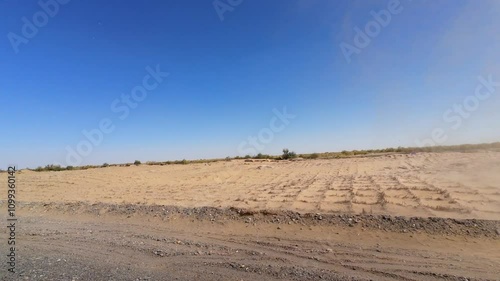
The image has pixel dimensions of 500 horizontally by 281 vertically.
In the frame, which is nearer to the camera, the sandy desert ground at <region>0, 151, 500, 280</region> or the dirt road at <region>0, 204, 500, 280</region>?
the dirt road at <region>0, 204, 500, 280</region>

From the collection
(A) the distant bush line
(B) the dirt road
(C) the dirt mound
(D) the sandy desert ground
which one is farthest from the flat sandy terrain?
(A) the distant bush line

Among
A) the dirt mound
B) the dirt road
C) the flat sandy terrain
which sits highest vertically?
the flat sandy terrain

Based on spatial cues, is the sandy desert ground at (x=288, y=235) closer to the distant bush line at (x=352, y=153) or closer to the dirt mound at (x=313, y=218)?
the dirt mound at (x=313, y=218)

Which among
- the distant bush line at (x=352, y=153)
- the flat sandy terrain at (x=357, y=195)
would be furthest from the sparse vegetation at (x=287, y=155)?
the flat sandy terrain at (x=357, y=195)

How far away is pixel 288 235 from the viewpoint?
6145mm

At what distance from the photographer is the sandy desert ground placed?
4.57 m

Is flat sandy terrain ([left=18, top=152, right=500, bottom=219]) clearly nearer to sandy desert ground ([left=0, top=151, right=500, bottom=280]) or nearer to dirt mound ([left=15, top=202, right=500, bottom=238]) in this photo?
sandy desert ground ([left=0, top=151, right=500, bottom=280])

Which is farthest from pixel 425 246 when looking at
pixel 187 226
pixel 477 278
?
pixel 187 226

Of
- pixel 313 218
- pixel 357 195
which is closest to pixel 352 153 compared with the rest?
pixel 357 195

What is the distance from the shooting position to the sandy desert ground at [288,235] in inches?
180

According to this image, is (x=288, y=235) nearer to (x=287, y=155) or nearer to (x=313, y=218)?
(x=313, y=218)

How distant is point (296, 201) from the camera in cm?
852

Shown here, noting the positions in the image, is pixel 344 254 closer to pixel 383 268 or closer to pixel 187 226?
pixel 383 268

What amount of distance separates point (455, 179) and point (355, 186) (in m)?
3.14
